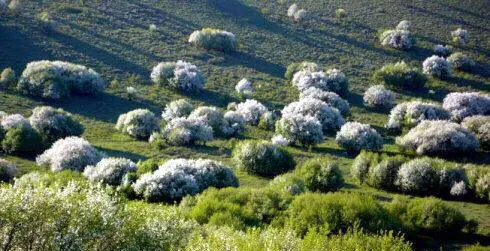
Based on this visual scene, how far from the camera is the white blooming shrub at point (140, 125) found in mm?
28625

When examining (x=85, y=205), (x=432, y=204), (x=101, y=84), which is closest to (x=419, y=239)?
(x=432, y=204)

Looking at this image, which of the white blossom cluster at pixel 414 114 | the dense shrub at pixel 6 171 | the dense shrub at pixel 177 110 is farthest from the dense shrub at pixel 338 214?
the white blossom cluster at pixel 414 114

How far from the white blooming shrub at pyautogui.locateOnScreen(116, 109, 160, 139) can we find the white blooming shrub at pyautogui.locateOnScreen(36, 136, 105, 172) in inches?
202

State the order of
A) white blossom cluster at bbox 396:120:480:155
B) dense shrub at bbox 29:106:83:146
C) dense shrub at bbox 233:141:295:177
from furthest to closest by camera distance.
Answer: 1. dense shrub at bbox 29:106:83:146
2. white blossom cluster at bbox 396:120:480:155
3. dense shrub at bbox 233:141:295:177

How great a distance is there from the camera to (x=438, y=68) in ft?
144

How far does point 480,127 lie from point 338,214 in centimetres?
1632

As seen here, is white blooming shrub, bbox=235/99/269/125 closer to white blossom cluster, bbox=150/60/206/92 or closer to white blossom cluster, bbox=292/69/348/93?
white blossom cluster, bbox=150/60/206/92

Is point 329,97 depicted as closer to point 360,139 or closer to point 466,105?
point 360,139

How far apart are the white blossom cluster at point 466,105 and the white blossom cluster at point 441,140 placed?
6791 millimetres

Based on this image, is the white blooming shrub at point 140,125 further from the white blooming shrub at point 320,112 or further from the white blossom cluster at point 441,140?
the white blossom cluster at point 441,140

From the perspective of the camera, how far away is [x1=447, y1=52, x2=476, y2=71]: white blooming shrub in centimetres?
4572

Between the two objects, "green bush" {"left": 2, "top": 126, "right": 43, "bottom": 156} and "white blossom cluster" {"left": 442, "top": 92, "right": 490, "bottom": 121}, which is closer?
"green bush" {"left": 2, "top": 126, "right": 43, "bottom": 156}

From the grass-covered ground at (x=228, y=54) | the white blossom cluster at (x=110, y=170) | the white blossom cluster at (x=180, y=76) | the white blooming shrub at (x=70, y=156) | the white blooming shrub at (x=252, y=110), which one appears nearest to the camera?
the white blossom cluster at (x=110, y=170)

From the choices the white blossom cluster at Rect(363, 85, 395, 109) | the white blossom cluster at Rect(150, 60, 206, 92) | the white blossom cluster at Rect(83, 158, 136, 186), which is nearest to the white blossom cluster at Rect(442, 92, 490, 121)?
the white blossom cluster at Rect(363, 85, 395, 109)
